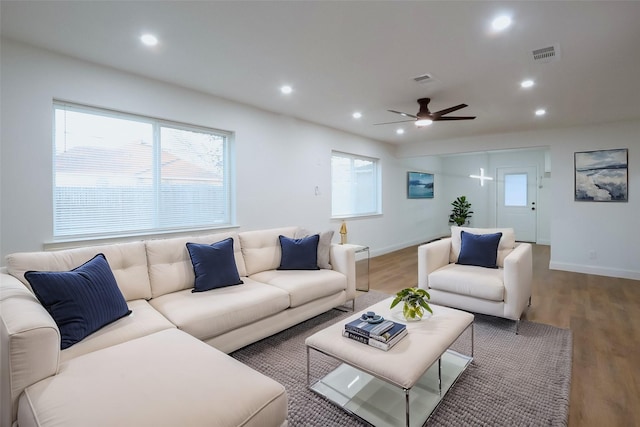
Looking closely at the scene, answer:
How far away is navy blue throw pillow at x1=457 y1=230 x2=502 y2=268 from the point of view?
3266 millimetres

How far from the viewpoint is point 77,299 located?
1.74 meters

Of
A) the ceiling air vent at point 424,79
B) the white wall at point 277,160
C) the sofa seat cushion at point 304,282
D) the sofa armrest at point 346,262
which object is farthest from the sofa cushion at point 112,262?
the ceiling air vent at point 424,79

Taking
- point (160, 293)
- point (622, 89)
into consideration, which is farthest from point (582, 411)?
point (622, 89)

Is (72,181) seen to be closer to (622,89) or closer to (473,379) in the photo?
(473,379)

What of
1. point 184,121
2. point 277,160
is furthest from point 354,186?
point 184,121

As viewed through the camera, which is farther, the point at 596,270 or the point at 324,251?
the point at 596,270

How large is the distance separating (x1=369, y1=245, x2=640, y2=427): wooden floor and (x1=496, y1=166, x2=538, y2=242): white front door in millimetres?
2751

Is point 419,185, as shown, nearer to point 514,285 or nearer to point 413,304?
point 514,285

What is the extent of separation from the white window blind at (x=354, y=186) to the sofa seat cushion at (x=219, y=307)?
10.3 feet

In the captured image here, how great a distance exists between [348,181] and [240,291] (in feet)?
12.4

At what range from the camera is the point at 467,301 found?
9.80ft

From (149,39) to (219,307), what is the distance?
81.3 inches

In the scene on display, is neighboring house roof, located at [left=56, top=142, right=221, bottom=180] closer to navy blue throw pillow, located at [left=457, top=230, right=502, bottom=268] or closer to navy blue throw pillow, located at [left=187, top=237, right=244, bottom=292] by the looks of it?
navy blue throw pillow, located at [left=187, top=237, right=244, bottom=292]

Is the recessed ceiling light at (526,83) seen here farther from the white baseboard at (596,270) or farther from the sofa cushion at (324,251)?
the white baseboard at (596,270)
